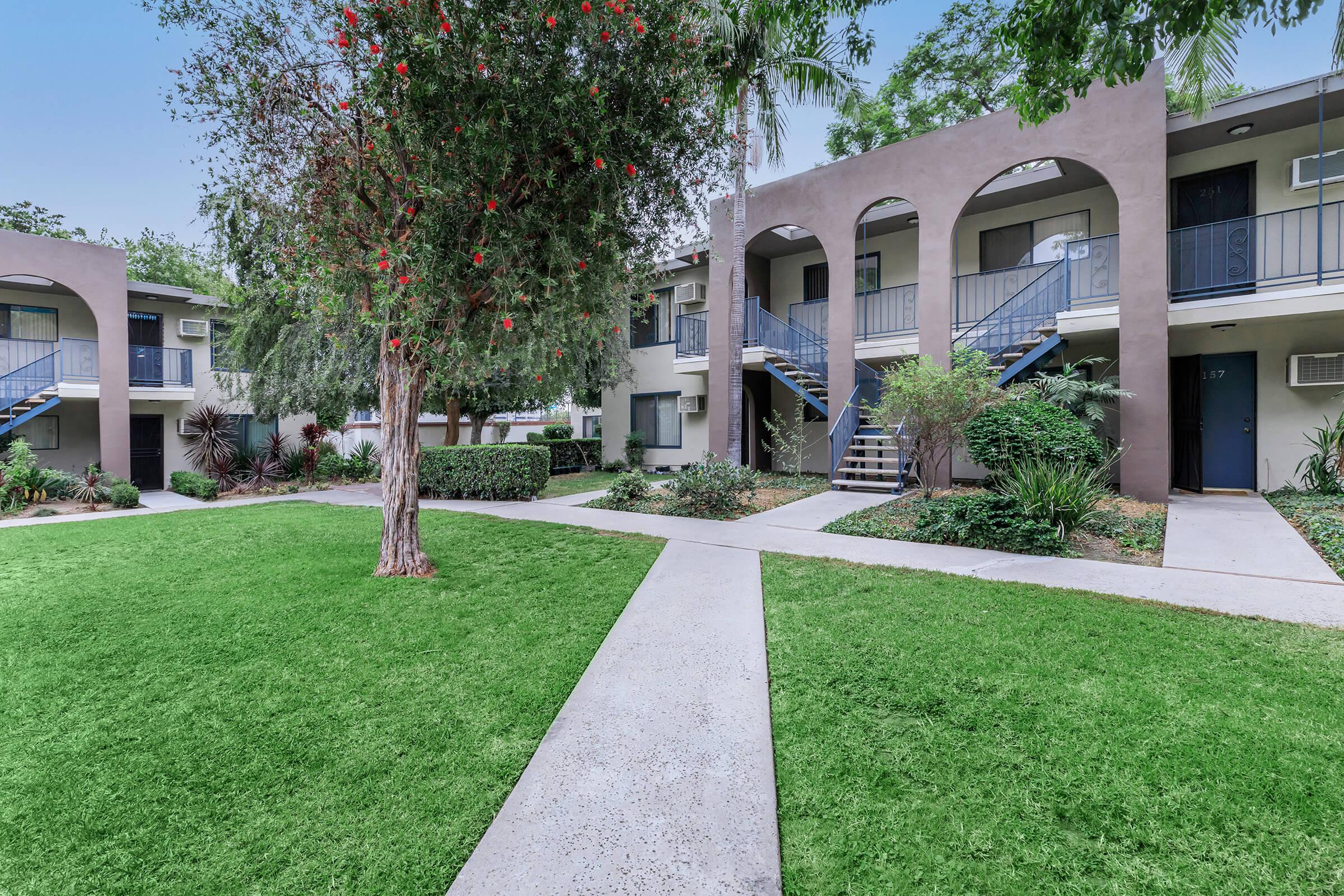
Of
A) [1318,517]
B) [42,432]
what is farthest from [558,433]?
[1318,517]

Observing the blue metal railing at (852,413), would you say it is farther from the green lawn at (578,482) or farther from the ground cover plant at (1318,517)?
the ground cover plant at (1318,517)

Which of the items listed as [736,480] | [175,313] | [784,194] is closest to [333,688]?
[736,480]

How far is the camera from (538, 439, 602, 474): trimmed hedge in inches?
645

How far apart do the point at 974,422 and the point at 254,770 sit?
8.30m

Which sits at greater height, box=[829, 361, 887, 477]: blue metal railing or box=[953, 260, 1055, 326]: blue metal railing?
box=[953, 260, 1055, 326]: blue metal railing

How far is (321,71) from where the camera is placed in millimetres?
5133

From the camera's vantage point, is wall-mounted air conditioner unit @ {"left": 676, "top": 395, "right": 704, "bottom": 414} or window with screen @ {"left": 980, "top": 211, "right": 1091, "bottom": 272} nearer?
window with screen @ {"left": 980, "top": 211, "right": 1091, "bottom": 272}

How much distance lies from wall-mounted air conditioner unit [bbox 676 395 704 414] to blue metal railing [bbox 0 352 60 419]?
517 inches

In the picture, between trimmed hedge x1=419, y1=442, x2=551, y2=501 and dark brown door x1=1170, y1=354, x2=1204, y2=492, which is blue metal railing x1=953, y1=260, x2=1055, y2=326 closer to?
dark brown door x1=1170, y1=354, x2=1204, y2=492

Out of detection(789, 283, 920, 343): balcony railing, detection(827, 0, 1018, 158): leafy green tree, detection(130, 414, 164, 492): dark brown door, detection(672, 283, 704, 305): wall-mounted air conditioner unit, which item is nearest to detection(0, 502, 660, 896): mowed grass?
detection(789, 283, 920, 343): balcony railing

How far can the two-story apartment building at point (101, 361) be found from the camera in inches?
456

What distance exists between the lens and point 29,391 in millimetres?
11781

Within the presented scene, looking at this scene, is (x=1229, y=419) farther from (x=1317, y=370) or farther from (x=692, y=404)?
(x=692, y=404)

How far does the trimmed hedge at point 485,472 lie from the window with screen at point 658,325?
19.7 ft
